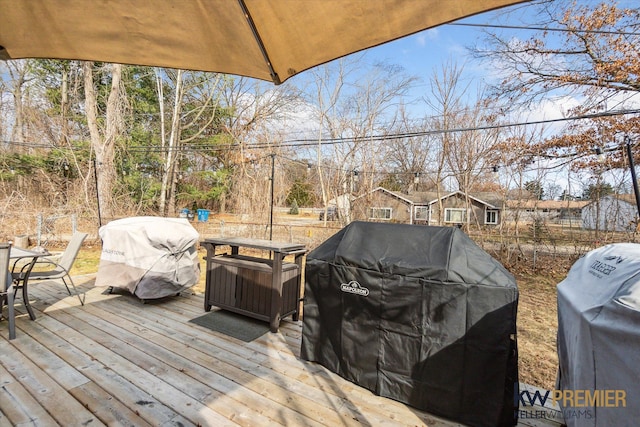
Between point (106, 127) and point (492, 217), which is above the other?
point (106, 127)

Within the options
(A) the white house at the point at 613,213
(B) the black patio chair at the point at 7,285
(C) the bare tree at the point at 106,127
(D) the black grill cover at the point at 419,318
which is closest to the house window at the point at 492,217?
(A) the white house at the point at 613,213

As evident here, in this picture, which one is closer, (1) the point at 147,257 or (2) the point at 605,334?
(2) the point at 605,334

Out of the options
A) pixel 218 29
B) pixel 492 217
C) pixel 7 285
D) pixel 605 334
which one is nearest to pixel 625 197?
pixel 492 217

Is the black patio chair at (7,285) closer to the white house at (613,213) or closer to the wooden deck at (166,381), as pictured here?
the wooden deck at (166,381)

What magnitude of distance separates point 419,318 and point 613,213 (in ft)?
25.2

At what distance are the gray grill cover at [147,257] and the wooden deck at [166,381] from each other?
647 millimetres

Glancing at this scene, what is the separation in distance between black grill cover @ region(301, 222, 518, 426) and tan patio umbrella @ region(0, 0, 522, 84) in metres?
1.45

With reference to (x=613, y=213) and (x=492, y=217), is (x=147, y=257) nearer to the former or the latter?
(x=613, y=213)

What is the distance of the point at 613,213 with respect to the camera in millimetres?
6602

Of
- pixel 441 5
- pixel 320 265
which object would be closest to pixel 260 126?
pixel 320 265

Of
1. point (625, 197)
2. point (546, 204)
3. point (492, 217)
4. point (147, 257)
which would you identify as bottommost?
point (147, 257)

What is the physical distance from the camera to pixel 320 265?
244 centimetres

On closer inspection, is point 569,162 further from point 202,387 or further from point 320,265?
point 202,387

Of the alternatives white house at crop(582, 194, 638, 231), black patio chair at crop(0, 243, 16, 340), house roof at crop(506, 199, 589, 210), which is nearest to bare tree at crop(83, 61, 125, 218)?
black patio chair at crop(0, 243, 16, 340)
